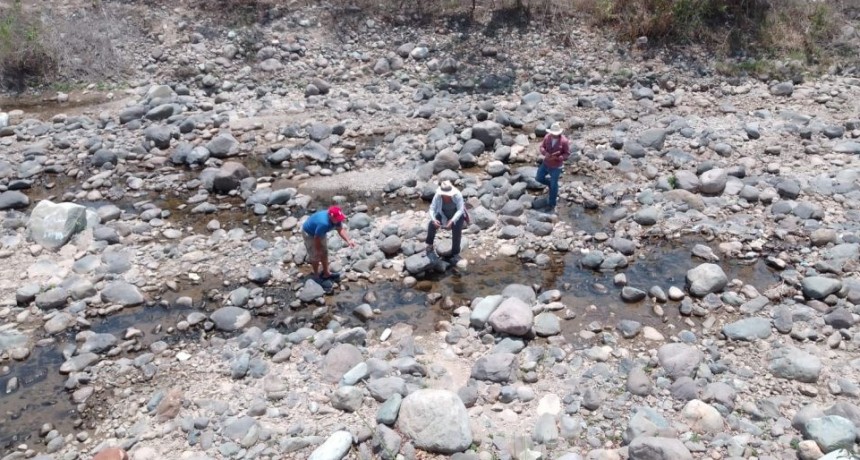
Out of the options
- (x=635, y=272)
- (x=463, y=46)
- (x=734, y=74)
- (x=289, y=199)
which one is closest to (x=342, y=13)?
(x=463, y=46)

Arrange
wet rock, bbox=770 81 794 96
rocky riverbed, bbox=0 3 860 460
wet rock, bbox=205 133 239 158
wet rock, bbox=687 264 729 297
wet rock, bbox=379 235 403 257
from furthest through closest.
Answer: wet rock, bbox=770 81 794 96 < wet rock, bbox=205 133 239 158 < wet rock, bbox=379 235 403 257 < wet rock, bbox=687 264 729 297 < rocky riverbed, bbox=0 3 860 460

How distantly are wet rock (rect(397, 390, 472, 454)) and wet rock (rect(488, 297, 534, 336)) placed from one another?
1772 millimetres

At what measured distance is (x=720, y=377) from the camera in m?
8.52

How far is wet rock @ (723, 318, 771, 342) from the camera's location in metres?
9.20

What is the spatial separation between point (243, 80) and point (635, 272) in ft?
36.1

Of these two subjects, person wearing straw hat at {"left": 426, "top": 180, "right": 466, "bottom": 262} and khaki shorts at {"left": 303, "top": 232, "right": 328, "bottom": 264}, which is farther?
person wearing straw hat at {"left": 426, "top": 180, "right": 466, "bottom": 262}

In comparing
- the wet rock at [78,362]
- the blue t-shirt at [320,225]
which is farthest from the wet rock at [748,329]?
the wet rock at [78,362]

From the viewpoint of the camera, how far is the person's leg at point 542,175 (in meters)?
12.6

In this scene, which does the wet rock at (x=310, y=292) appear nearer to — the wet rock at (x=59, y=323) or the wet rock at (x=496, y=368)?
the wet rock at (x=496, y=368)

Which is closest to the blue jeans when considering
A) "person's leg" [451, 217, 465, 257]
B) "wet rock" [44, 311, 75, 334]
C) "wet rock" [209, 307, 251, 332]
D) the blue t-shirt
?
"person's leg" [451, 217, 465, 257]

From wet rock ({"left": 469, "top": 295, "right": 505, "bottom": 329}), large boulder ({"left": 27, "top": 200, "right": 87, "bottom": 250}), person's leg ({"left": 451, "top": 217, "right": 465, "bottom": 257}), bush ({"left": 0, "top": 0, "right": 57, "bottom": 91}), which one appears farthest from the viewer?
bush ({"left": 0, "top": 0, "right": 57, "bottom": 91})

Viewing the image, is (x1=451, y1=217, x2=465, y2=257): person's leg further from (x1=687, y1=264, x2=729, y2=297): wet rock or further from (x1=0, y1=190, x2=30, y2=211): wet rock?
(x1=0, y1=190, x2=30, y2=211): wet rock

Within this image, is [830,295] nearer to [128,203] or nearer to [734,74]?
[734,74]

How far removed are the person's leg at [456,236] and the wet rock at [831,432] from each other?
17.5ft
